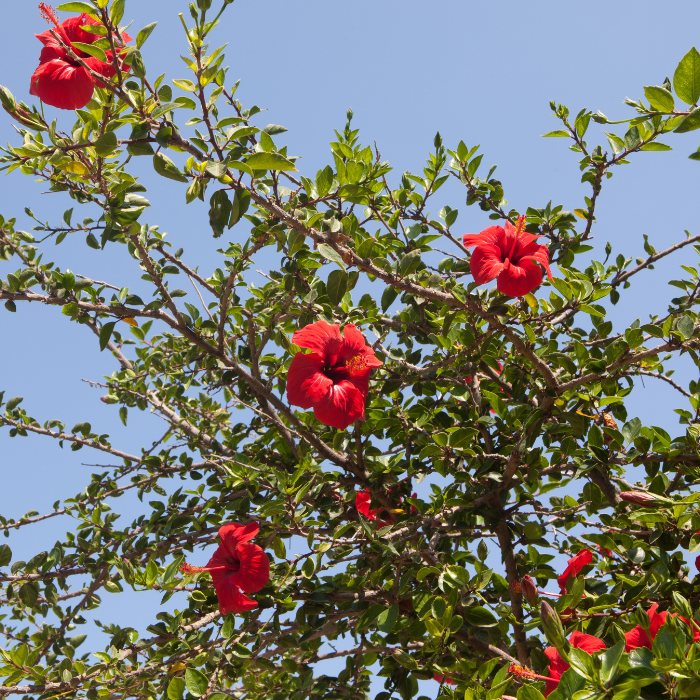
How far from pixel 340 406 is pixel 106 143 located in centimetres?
113

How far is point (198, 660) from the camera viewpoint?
2.15 metres

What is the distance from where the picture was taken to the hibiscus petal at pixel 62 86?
1.84 m

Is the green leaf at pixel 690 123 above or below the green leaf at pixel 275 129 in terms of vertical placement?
below

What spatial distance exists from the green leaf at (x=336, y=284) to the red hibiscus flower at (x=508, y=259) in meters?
0.49

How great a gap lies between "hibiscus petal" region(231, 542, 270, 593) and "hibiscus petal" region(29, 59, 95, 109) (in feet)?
5.44

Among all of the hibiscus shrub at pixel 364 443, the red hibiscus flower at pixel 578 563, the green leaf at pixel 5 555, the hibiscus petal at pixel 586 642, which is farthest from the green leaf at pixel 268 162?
the green leaf at pixel 5 555

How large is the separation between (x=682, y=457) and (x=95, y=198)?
7.77ft

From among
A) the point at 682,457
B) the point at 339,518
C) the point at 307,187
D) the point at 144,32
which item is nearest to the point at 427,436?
the point at 339,518

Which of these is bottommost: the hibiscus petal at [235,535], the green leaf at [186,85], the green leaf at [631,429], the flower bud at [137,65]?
the green leaf at [631,429]

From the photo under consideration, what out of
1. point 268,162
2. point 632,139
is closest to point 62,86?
point 268,162

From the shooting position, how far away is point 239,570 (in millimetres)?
2275

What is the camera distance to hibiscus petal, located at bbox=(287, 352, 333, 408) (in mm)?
2154

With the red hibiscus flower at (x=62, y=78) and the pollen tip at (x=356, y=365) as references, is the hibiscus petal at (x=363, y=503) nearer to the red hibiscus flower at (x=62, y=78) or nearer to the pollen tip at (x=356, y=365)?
the pollen tip at (x=356, y=365)

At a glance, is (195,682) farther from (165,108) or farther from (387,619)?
(165,108)
